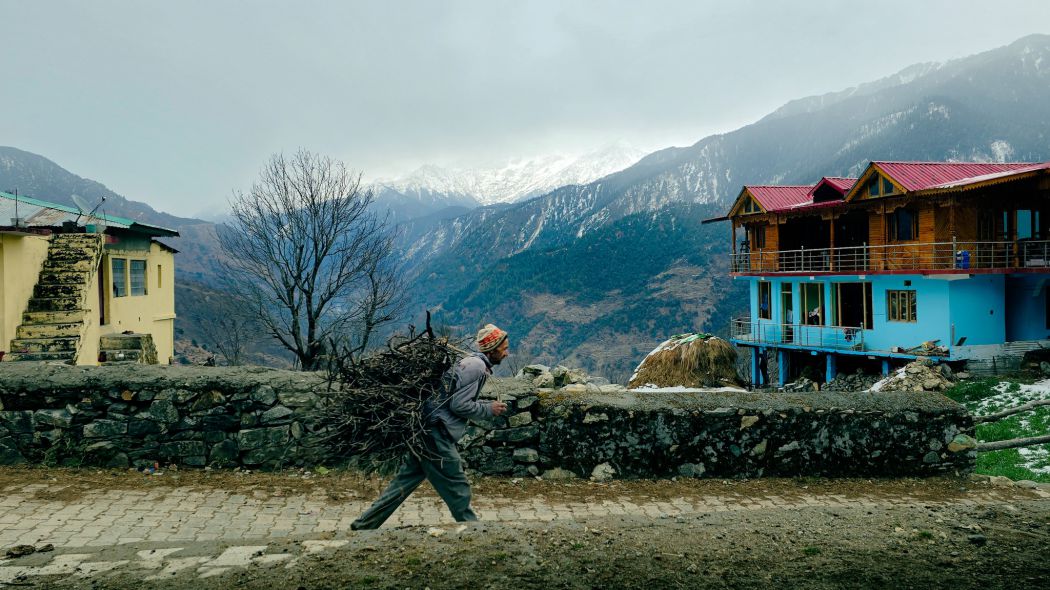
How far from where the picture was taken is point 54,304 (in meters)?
13.9

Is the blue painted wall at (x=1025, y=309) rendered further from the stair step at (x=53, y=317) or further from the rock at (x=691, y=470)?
the stair step at (x=53, y=317)

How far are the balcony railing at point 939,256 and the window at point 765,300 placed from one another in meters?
4.16

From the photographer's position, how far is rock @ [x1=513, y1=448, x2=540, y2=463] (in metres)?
8.12

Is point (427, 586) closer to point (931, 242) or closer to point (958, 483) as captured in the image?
point (958, 483)

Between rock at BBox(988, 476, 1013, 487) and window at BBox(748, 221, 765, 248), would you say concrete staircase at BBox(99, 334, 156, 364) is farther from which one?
window at BBox(748, 221, 765, 248)

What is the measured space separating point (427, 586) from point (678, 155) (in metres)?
139

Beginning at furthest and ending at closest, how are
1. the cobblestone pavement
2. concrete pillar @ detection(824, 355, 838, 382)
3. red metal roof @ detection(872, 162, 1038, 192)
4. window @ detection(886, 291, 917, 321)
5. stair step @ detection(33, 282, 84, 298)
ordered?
concrete pillar @ detection(824, 355, 838, 382)
window @ detection(886, 291, 917, 321)
red metal roof @ detection(872, 162, 1038, 192)
stair step @ detection(33, 282, 84, 298)
the cobblestone pavement

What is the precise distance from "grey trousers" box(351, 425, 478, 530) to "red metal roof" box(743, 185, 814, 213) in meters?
33.7

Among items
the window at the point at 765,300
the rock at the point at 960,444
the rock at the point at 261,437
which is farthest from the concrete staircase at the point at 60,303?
the window at the point at 765,300

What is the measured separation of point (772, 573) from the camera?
4.57m

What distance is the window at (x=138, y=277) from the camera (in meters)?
22.8

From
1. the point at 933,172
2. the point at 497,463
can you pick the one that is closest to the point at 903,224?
the point at 933,172

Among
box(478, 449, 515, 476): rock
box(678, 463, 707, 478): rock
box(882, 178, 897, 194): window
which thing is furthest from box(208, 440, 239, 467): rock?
box(882, 178, 897, 194): window

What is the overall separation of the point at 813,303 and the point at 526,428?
3025 cm
